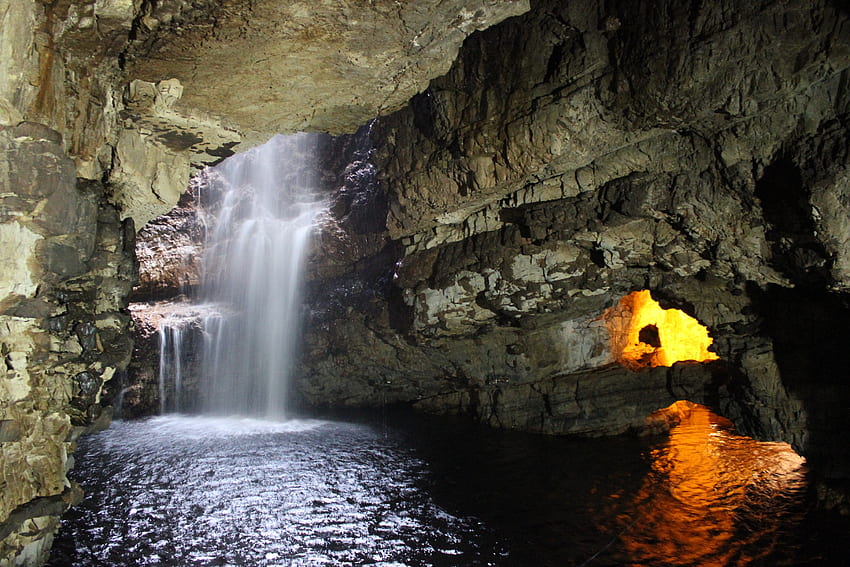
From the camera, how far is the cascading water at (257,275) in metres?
16.2

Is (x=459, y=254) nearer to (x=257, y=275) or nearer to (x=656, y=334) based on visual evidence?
(x=656, y=334)

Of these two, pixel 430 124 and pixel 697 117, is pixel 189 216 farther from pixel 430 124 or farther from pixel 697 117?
pixel 697 117

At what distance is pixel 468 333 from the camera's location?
1302cm

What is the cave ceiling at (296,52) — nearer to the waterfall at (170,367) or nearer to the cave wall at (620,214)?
the cave wall at (620,214)

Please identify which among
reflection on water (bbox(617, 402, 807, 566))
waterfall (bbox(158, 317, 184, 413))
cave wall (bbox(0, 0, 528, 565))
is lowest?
reflection on water (bbox(617, 402, 807, 566))

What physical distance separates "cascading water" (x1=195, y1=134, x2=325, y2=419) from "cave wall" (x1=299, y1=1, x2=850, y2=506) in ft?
10.9

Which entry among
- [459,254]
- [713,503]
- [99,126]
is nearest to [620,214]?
[459,254]

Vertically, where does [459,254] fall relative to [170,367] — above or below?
above

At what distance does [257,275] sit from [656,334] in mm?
12836

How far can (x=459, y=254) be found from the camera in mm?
11820

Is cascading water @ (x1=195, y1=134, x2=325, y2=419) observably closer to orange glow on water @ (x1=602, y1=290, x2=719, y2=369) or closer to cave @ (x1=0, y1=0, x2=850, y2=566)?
cave @ (x1=0, y1=0, x2=850, y2=566)

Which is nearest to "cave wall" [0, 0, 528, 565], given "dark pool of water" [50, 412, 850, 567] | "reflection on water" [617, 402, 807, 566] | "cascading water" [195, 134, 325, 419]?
"dark pool of water" [50, 412, 850, 567]

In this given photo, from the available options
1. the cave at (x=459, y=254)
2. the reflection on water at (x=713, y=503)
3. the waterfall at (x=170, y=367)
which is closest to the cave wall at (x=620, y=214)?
the cave at (x=459, y=254)

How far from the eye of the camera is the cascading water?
16188mm
